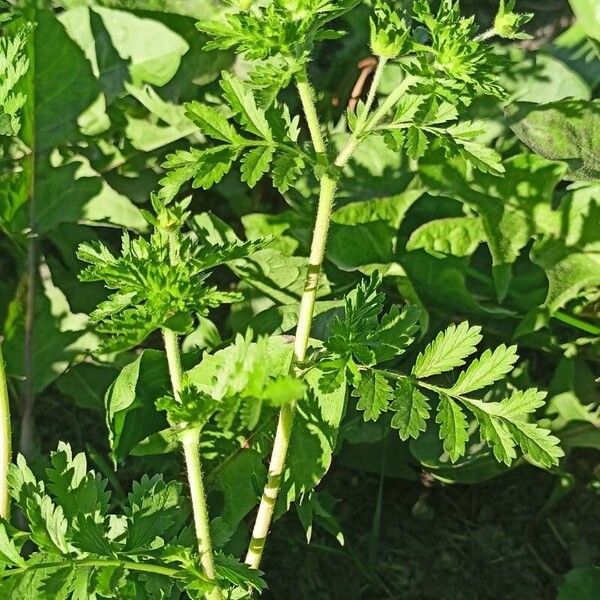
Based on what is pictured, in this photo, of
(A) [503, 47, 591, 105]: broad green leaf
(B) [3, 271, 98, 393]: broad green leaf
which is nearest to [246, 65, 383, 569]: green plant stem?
(B) [3, 271, 98, 393]: broad green leaf

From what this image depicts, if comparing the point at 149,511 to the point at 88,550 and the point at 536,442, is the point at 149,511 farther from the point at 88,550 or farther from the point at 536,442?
the point at 536,442

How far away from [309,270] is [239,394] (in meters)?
0.33

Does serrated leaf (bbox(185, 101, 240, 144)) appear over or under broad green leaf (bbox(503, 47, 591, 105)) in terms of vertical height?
over

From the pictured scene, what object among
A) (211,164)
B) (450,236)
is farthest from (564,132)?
(211,164)

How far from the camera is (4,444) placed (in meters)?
1.55

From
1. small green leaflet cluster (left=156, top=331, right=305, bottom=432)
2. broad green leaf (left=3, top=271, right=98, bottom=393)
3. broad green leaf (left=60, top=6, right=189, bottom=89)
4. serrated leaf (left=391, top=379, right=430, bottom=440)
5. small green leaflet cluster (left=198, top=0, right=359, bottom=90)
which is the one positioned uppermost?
small green leaflet cluster (left=198, top=0, right=359, bottom=90)

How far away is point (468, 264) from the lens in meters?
2.06

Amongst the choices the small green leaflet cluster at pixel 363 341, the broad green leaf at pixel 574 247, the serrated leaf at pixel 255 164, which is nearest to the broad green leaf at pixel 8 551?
the small green leaflet cluster at pixel 363 341

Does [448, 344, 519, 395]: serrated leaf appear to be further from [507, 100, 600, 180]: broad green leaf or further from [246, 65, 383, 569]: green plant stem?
[507, 100, 600, 180]: broad green leaf

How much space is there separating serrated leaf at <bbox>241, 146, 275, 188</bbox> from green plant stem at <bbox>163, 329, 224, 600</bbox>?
26cm

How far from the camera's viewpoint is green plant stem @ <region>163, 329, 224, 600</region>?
133 cm

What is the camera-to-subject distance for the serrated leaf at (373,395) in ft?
4.55

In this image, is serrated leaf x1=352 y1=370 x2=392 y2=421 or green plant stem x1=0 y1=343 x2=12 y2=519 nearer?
serrated leaf x1=352 y1=370 x2=392 y2=421

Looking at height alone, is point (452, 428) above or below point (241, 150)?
below
